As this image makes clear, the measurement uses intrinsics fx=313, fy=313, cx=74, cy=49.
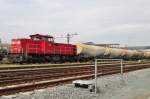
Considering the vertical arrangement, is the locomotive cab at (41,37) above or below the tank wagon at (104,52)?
above

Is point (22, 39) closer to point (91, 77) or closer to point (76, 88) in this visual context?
point (91, 77)

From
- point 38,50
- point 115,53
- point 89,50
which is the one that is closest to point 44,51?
point 38,50

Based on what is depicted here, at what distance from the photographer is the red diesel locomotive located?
3378 cm

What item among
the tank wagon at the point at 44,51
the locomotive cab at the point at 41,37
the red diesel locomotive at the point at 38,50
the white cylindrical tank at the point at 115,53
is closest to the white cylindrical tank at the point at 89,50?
the tank wagon at the point at 44,51

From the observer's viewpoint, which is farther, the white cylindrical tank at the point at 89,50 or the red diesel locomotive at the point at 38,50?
the white cylindrical tank at the point at 89,50

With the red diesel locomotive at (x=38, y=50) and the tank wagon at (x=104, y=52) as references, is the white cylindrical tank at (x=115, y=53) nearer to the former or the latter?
the tank wagon at (x=104, y=52)

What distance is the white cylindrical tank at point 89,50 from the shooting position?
43.1 m

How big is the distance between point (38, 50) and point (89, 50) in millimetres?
11535

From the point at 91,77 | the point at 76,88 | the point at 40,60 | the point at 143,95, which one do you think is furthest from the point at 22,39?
the point at 143,95

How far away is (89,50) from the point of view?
148 feet

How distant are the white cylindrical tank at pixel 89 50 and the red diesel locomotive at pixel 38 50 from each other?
307 centimetres

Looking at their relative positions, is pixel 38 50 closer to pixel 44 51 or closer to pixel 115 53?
pixel 44 51

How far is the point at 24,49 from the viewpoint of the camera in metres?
33.8

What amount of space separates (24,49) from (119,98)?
2253 centimetres
